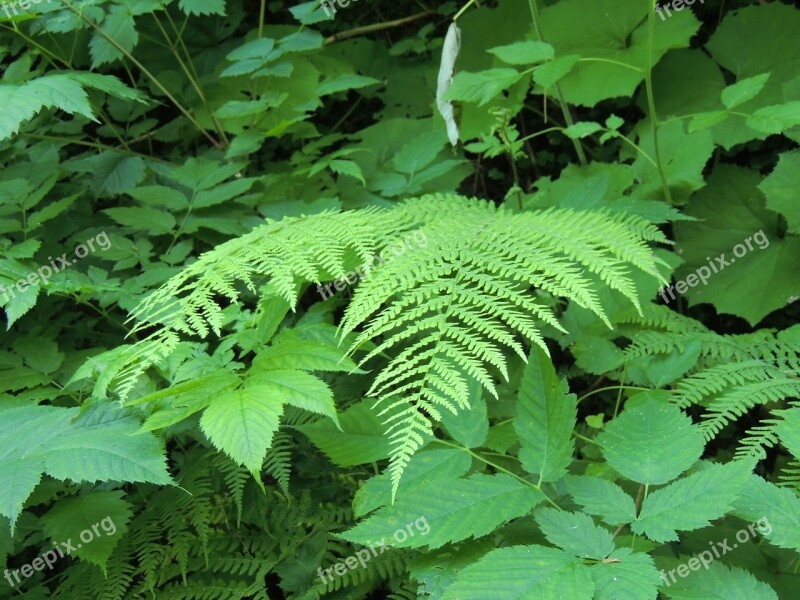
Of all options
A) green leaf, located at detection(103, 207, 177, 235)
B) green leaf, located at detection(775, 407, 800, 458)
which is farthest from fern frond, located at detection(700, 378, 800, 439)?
green leaf, located at detection(103, 207, 177, 235)

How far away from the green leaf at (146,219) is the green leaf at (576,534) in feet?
4.95

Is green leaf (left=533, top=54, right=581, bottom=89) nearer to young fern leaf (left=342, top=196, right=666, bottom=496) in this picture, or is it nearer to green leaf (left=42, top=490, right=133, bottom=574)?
young fern leaf (left=342, top=196, right=666, bottom=496)

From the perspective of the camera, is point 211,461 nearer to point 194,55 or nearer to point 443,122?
point 443,122

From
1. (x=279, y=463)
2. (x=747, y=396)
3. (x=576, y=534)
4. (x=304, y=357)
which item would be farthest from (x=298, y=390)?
(x=747, y=396)

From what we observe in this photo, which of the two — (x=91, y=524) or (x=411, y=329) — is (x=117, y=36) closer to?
(x=91, y=524)

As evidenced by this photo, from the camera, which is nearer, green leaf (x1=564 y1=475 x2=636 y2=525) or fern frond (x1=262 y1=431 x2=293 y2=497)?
green leaf (x1=564 y1=475 x2=636 y2=525)

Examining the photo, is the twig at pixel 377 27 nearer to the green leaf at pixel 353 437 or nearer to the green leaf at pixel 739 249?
the green leaf at pixel 739 249

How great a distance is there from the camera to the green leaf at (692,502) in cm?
98

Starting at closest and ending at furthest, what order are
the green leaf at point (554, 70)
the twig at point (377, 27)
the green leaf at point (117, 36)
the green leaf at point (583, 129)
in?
the green leaf at point (554, 70) < the green leaf at point (583, 129) < the green leaf at point (117, 36) < the twig at point (377, 27)

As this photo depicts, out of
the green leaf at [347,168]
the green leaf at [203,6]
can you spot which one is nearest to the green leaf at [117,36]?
the green leaf at [203,6]

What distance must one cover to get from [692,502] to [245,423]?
2.42ft

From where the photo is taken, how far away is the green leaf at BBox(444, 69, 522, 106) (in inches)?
72.2

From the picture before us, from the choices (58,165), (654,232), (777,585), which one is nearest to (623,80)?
(654,232)

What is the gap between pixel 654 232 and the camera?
145 centimetres
